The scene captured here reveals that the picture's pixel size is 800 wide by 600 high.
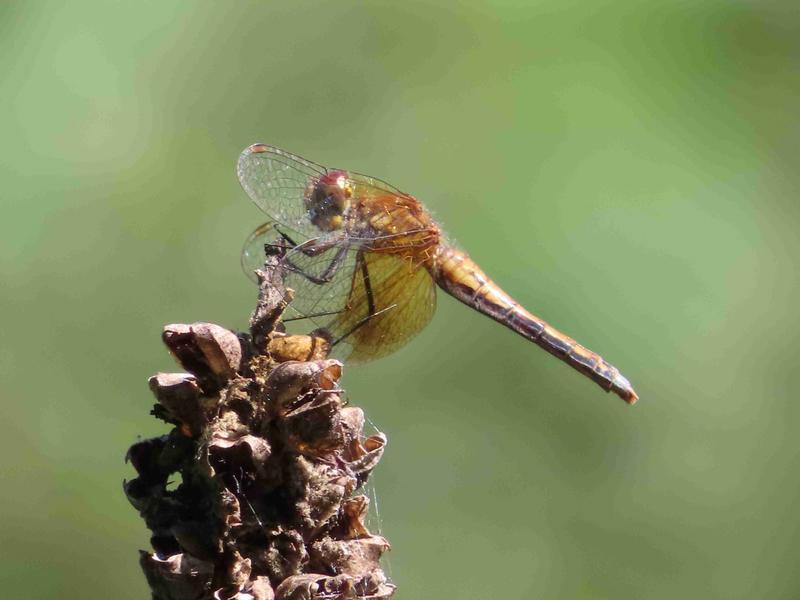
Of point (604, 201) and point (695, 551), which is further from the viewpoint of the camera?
point (604, 201)

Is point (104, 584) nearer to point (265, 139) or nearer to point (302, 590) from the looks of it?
point (265, 139)

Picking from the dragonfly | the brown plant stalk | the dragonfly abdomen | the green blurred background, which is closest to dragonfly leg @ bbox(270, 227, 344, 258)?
the dragonfly

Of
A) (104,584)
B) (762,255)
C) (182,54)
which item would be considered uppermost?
(182,54)

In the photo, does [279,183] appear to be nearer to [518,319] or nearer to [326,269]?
[326,269]

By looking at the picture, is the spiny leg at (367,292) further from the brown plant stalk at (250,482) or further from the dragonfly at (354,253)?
the brown plant stalk at (250,482)

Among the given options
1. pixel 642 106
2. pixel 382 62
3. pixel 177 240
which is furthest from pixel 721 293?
pixel 177 240

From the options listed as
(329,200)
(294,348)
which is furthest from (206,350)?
(329,200)
